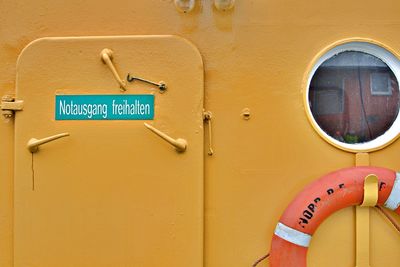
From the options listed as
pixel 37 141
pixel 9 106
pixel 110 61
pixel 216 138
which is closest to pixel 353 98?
pixel 216 138

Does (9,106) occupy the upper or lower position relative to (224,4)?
lower

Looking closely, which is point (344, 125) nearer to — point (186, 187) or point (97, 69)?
point (186, 187)

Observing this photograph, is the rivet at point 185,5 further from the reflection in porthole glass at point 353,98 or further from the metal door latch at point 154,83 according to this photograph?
the reflection in porthole glass at point 353,98

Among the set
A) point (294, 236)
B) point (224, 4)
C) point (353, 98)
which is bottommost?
point (294, 236)

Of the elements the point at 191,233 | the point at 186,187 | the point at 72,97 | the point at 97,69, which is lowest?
the point at 191,233

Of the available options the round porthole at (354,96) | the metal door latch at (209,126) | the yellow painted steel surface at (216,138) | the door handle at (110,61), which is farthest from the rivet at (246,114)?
the door handle at (110,61)

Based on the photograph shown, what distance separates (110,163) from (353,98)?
998 millimetres

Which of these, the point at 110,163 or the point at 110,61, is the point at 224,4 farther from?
the point at 110,163

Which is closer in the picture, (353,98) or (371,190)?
(371,190)

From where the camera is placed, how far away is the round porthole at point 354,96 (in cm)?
175

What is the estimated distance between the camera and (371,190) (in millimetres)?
1632

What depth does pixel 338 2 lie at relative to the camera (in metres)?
1.72

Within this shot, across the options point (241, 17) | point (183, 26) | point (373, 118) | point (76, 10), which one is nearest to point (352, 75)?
point (373, 118)

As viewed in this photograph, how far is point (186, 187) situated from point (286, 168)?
0.40 meters
